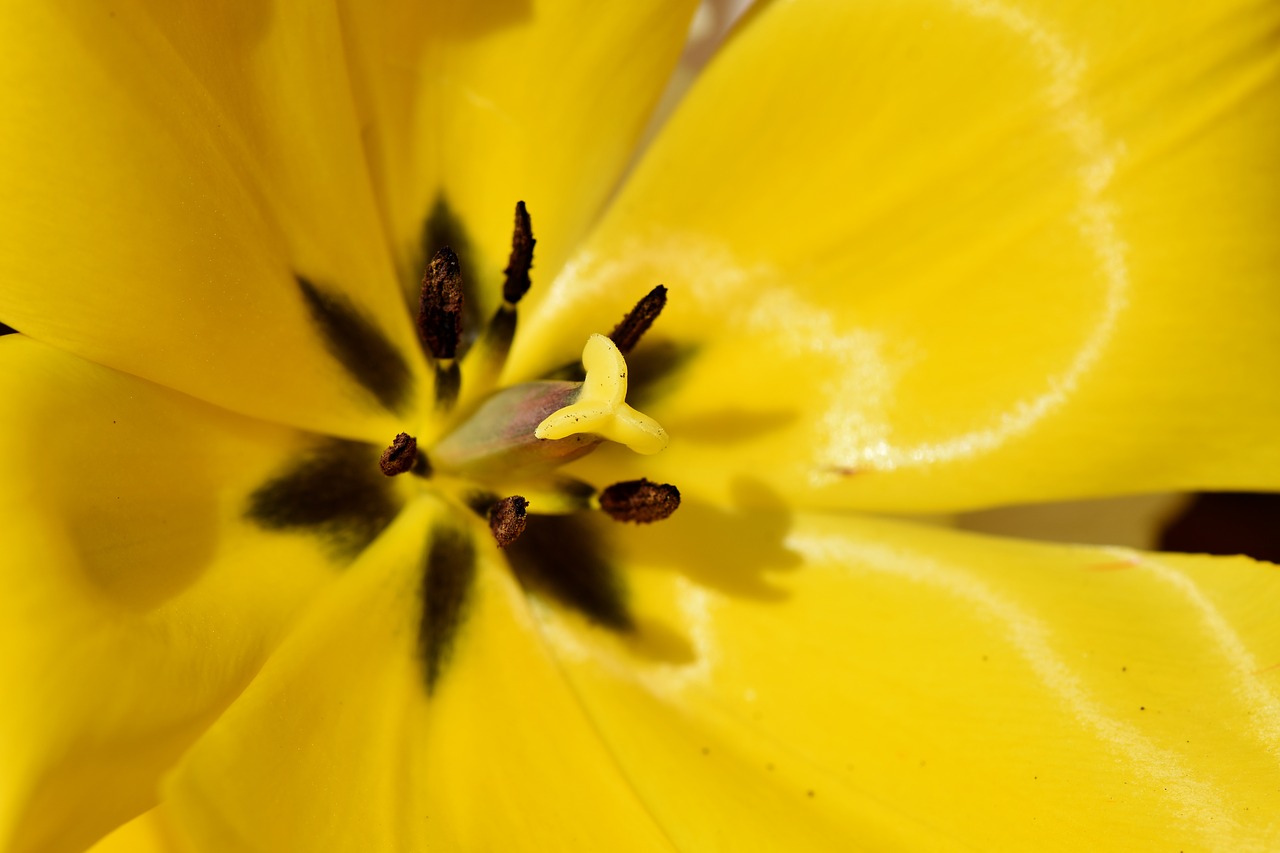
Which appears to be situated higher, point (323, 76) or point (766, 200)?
point (323, 76)

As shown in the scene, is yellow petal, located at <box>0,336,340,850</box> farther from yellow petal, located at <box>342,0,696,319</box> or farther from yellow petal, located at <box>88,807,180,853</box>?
yellow petal, located at <box>342,0,696,319</box>

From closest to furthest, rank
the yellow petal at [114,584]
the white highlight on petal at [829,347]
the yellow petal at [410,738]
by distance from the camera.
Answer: the yellow petal at [114,584]
the yellow petal at [410,738]
the white highlight on petal at [829,347]

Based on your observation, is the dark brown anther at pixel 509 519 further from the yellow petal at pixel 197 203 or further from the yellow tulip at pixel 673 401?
the yellow petal at pixel 197 203

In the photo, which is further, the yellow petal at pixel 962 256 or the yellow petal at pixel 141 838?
the yellow petal at pixel 962 256

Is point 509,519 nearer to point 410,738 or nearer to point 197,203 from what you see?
point 410,738

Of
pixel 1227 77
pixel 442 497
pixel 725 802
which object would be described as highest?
pixel 1227 77

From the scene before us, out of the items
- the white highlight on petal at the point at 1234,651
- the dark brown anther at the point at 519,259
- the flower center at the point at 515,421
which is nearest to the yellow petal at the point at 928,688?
the white highlight on petal at the point at 1234,651

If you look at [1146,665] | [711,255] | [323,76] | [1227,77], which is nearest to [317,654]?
[323,76]

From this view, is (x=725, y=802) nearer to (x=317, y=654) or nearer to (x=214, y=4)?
(x=317, y=654)
